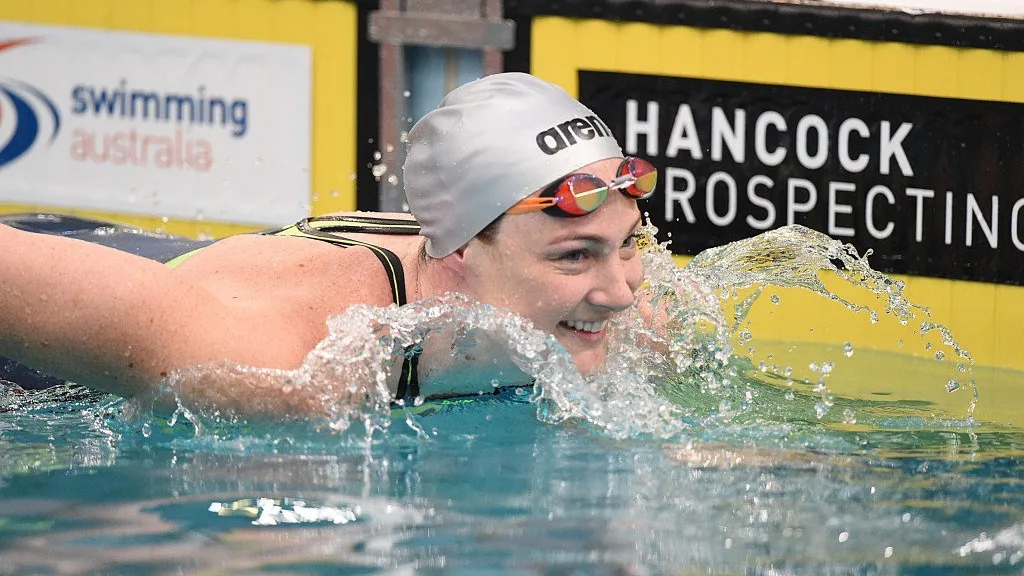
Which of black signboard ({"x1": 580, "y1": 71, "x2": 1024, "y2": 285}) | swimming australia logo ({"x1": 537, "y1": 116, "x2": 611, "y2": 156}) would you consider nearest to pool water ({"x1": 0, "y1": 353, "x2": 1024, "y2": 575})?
swimming australia logo ({"x1": 537, "y1": 116, "x2": 611, "y2": 156})

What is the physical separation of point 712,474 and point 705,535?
0.42m

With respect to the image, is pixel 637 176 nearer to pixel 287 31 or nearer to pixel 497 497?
pixel 497 497

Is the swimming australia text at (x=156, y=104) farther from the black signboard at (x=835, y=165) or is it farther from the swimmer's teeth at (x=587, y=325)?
the swimmer's teeth at (x=587, y=325)

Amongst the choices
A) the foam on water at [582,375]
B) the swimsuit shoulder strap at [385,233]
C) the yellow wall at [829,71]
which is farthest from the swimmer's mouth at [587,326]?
→ the yellow wall at [829,71]

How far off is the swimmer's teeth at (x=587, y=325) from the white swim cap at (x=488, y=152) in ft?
1.01

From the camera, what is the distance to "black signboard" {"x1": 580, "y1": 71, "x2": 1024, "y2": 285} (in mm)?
5598

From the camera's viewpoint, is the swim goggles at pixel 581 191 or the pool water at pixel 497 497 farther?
the swim goggles at pixel 581 191

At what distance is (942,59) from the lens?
5.62m

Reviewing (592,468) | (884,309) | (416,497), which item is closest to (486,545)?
(416,497)

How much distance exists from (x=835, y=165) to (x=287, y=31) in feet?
7.83

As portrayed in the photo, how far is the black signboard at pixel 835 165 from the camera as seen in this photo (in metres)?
5.60

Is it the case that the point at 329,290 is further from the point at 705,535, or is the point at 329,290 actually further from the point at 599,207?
the point at 705,535

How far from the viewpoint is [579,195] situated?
9.66 feet

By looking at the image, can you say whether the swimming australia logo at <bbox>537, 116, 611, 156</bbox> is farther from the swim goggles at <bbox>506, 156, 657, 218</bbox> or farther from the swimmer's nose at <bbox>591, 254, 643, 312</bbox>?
the swimmer's nose at <bbox>591, 254, 643, 312</bbox>
